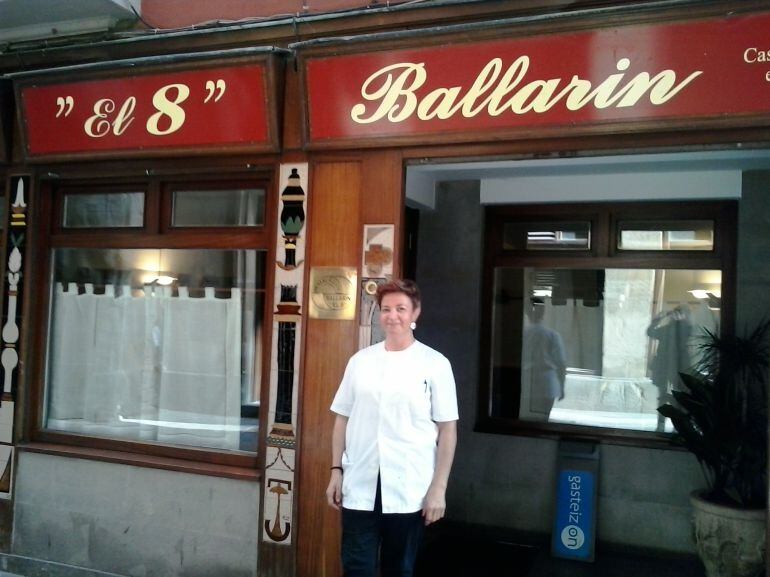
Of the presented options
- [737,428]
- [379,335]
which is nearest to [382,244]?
[379,335]

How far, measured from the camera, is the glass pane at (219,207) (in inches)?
205

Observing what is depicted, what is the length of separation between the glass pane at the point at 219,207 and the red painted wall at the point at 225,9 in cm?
122

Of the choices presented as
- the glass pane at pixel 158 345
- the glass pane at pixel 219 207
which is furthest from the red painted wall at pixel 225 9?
the glass pane at pixel 158 345

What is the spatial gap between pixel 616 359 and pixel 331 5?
3902mm

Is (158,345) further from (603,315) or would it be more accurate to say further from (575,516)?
(603,315)

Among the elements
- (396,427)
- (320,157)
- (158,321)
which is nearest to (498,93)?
(320,157)

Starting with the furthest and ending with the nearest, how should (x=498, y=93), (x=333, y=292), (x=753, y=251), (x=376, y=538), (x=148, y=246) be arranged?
(x=753, y=251), (x=148, y=246), (x=333, y=292), (x=498, y=93), (x=376, y=538)

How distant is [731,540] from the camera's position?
4.87 m

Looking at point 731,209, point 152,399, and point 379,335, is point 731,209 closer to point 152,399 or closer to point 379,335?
point 379,335

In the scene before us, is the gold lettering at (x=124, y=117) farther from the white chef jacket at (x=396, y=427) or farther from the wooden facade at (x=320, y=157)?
the white chef jacket at (x=396, y=427)

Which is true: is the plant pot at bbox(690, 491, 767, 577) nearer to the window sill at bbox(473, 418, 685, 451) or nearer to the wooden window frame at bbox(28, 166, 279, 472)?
the window sill at bbox(473, 418, 685, 451)

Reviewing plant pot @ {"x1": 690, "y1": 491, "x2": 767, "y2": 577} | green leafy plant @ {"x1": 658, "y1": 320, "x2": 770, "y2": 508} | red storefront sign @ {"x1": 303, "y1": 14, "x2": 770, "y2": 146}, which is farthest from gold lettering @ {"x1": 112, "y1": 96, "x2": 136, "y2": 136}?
plant pot @ {"x1": 690, "y1": 491, "x2": 767, "y2": 577}

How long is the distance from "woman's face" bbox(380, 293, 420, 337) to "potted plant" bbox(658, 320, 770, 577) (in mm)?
2593

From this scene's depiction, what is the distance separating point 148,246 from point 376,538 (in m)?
2.99
